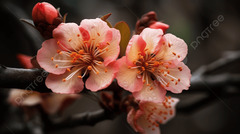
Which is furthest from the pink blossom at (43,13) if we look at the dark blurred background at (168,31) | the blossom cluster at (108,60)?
the dark blurred background at (168,31)

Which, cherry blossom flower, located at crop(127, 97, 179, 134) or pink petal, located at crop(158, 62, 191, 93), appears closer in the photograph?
pink petal, located at crop(158, 62, 191, 93)

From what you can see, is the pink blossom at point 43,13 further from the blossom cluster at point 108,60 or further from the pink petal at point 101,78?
the pink petal at point 101,78

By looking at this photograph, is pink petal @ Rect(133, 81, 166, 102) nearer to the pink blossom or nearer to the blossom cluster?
the blossom cluster

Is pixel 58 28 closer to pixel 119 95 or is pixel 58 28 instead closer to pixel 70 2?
pixel 119 95

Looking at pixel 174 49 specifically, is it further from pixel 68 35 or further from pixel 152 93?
Result: pixel 68 35

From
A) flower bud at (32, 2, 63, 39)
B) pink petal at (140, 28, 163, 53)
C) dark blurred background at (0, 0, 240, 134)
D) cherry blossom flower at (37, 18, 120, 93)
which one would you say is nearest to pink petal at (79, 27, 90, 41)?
cherry blossom flower at (37, 18, 120, 93)

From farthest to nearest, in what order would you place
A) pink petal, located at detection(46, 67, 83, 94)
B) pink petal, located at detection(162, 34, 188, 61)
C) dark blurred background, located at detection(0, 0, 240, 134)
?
dark blurred background, located at detection(0, 0, 240, 134) → pink petal, located at detection(162, 34, 188, 61) → pink petal, located at detection(46, 67, 83, 94)
